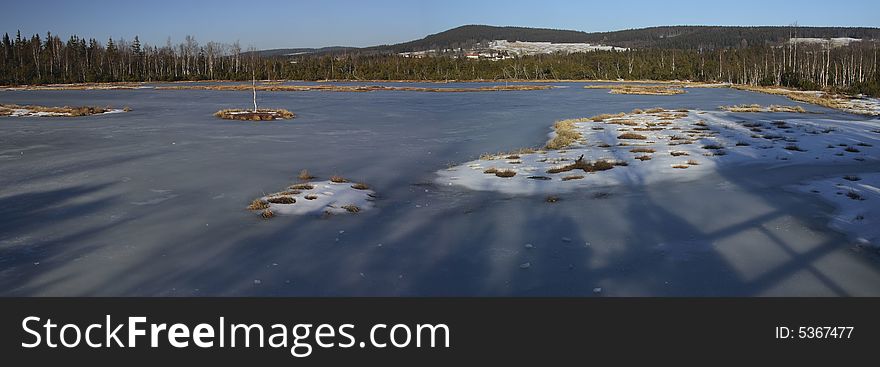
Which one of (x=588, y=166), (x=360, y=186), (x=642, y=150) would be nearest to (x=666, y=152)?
(x=642, y=150)

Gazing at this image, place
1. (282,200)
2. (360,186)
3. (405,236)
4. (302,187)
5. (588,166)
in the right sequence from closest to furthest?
(405,236)
(282,200)
(302,187)
(360,186)
(588,166)

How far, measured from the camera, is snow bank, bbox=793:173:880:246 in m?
9.23

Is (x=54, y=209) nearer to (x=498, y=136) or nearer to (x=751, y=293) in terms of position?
(x=751, y=293)

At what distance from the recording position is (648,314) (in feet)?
20.1

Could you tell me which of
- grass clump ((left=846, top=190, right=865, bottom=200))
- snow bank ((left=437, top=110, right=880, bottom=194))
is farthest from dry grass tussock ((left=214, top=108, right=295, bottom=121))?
grass clump ((left=846, top=190, right=865, bottom=200))

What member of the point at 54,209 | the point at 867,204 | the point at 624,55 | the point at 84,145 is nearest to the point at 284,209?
the point at 54,209

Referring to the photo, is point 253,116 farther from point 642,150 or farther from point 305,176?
point 642,150

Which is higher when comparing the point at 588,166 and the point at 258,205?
the point at 588,166

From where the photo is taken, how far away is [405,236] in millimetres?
9539

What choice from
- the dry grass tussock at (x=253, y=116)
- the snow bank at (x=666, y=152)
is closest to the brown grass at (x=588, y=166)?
the snow bank at (x=666, y=152)

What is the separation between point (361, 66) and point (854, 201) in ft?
386

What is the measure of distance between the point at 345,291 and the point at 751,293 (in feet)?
14.9

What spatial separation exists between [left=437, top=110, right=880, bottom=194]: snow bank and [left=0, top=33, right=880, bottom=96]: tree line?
70.8m

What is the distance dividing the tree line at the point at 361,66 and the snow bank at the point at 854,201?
272 ft
